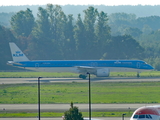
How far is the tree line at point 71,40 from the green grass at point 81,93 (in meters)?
70.0

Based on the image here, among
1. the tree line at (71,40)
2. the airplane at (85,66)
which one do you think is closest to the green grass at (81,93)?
the airplane at (85,66)

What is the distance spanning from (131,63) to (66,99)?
35.2m

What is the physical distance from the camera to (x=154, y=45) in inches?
6678

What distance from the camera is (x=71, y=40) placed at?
531 ft

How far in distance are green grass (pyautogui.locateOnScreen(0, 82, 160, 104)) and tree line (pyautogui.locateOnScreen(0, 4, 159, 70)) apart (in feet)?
230

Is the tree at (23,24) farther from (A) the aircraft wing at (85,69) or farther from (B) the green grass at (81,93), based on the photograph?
(B) the green grass at (81,93)

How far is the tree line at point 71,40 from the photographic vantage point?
15112cm

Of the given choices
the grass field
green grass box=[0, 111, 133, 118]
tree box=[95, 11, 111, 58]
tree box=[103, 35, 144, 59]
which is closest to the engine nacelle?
the grass field

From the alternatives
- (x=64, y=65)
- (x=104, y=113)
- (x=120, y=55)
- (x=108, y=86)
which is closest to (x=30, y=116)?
(x=104, y=113)

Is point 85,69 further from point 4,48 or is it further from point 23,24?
point 23,24

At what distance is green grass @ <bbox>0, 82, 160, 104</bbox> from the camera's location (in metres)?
57.2

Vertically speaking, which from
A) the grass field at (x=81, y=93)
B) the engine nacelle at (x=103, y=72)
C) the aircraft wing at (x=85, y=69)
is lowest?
the grass field at (x=81, y=93)

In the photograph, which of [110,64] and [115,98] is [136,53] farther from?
[115,98]

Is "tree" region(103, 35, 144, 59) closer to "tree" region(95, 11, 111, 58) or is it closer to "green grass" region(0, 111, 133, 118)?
"tree" region(95, 11, 111, 58)
